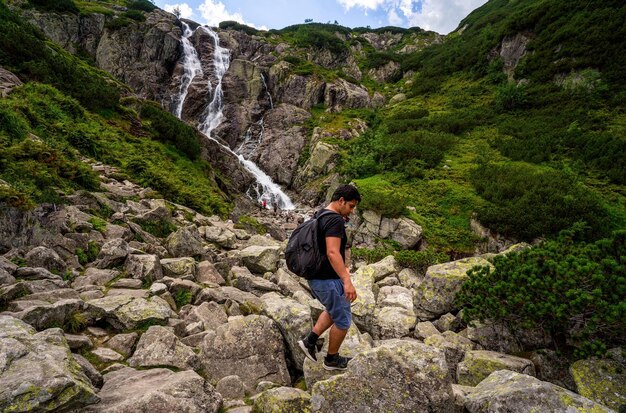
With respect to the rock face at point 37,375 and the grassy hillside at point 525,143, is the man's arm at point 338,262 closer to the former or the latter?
the rock face at point 37,375

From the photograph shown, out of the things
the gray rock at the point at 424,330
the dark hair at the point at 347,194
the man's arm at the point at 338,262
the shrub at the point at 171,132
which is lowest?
the gray rock at the point at 424,330

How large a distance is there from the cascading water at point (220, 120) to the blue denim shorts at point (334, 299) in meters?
32.5

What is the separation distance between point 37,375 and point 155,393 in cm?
115

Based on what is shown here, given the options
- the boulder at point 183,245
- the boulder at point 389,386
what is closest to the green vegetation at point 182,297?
the boulder at point 183,245

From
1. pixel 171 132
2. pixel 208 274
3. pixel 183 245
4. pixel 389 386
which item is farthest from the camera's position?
pixel 171 132

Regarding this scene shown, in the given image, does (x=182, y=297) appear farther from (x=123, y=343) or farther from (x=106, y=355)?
(x=106, y=355)

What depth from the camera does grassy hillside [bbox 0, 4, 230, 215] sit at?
10106 mm

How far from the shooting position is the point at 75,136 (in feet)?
58.0

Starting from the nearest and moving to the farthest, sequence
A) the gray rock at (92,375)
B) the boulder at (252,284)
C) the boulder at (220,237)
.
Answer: the gray rock at (92,375), the boulder at (252,284), the boulder at (220,237)

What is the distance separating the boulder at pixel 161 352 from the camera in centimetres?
468

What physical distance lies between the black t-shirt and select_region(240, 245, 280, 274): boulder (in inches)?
273

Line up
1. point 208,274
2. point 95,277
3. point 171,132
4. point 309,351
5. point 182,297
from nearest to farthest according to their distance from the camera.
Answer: point 309,351, point 95,277, point 182,297, point 208,274, point 171,132

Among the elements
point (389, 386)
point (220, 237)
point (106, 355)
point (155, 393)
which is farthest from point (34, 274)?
point (220, 237)

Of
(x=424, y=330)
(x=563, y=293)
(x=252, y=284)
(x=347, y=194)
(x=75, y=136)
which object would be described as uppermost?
(x=75, y=136)
